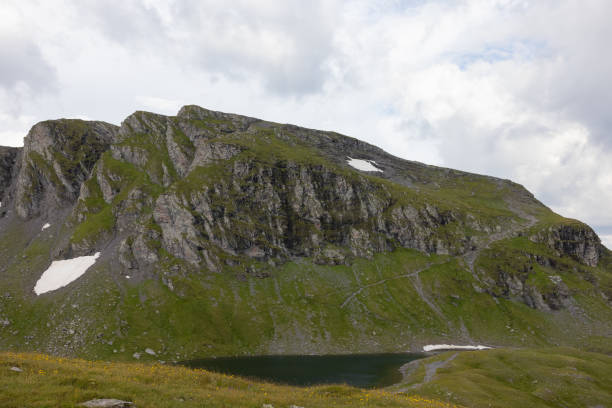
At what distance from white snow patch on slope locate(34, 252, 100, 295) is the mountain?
4.64 ft

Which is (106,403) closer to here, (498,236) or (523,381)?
(523,381)

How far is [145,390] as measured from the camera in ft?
62.8

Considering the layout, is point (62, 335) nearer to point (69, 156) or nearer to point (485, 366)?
point (485, 366)

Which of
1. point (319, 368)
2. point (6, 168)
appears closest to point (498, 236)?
point (319, 368)

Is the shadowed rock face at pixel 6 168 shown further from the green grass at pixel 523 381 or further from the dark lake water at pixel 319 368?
the green grass at pixel 523 381

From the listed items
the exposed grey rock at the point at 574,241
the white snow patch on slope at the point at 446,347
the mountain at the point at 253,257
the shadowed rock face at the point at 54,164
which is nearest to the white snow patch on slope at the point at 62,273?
the mountain at the point at 253,257

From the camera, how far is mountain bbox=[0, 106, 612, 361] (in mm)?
106250

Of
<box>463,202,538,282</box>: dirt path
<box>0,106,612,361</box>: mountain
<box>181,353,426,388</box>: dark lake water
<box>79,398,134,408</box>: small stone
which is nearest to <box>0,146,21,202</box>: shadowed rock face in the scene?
<box>0,106,612,361</box>: mountain

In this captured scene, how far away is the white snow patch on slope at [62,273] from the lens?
11388 centimetres

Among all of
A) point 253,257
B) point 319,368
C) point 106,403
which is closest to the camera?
point 106,403

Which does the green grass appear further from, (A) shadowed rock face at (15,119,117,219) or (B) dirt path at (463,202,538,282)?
(A) shadowed rock face at (15,119,117,219)

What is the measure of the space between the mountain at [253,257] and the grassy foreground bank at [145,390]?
79.6m

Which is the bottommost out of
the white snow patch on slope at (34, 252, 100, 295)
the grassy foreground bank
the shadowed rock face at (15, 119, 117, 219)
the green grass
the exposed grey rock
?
the green grass

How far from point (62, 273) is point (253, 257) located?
7070cm
